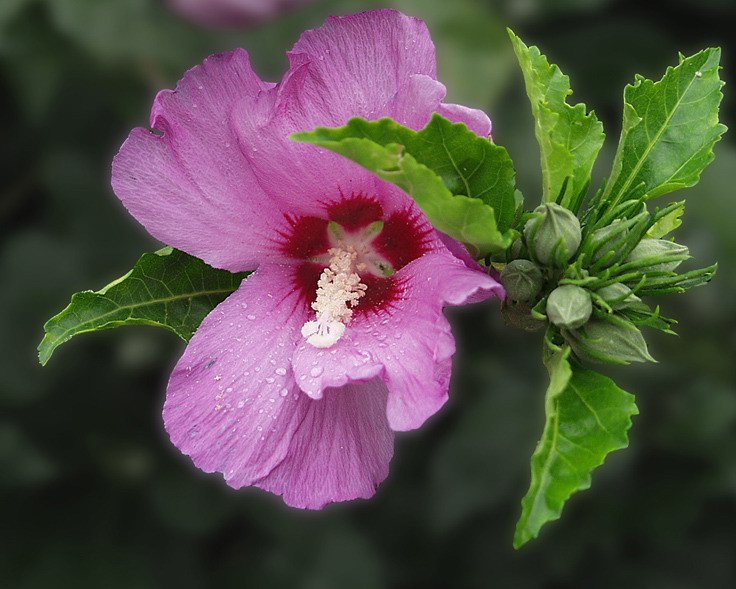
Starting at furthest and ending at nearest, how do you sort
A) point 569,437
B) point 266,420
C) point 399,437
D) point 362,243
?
point 399,437 < point 362,243 < point 266,420 < point 569,437

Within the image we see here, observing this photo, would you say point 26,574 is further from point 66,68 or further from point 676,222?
point 676,222

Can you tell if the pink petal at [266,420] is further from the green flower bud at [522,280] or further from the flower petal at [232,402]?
the green flower bud at [522,280]

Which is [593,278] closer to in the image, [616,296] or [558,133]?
[616,296]

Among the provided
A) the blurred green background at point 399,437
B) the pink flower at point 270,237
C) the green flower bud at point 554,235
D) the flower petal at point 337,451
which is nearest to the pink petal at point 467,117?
the pink flower at point 270,237

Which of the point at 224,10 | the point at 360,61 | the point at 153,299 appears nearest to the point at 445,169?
the point at 360,61

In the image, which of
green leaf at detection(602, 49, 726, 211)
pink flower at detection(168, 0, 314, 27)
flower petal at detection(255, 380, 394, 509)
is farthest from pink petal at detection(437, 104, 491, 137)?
pink flower at detection(168, 0, 314, 27)

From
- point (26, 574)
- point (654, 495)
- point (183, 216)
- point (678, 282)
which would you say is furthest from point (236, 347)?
point (26, 574)
